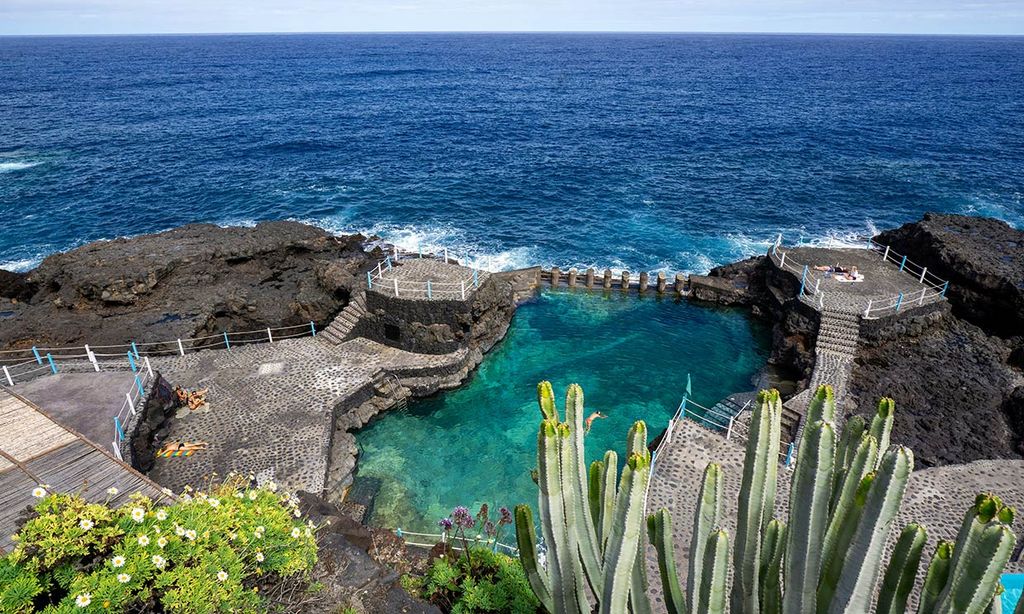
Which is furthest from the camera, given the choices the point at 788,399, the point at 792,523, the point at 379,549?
the point at 788,399

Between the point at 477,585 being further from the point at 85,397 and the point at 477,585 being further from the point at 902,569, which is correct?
the point at 85,397

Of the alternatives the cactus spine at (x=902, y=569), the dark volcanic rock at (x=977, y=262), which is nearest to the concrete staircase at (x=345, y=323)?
the cactus spine at (x=902, y=569)

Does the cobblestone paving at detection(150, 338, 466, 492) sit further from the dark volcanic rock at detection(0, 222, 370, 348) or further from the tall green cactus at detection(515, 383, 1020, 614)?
the tall green cactus at detection(515, 383, 1020, 614)

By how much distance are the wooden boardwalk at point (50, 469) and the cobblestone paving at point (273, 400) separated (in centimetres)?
491

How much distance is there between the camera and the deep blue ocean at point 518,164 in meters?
49.7

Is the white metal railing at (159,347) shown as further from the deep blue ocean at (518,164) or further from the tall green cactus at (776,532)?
the tall green cactus at (776,532)

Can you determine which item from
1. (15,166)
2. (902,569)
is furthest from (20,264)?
(902,569)

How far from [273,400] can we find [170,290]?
15198mm

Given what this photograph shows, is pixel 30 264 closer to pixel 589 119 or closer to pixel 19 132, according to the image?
pixel 19 132

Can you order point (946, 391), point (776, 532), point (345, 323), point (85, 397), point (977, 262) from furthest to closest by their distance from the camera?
point (977, 262) < point (345, 323) < point (946, 391) < point (85, 397) < point (776, 532)

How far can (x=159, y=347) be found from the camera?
95.0 ft

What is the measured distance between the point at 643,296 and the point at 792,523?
97.1ft

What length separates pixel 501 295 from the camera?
102ft

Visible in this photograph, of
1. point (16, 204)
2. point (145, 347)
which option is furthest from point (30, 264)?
point (145, 347)
